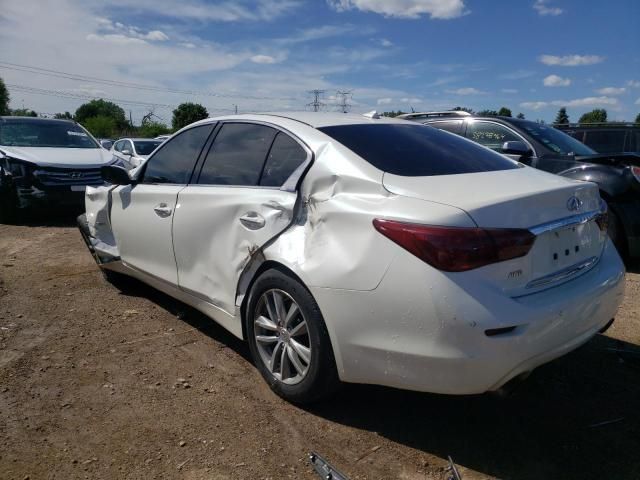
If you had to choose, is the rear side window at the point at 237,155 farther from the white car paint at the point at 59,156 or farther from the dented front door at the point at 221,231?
the white car paint at the point at 59,156

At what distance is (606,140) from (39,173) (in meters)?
10.2

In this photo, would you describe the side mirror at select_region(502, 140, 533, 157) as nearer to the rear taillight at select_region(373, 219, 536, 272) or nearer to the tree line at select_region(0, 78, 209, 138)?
Answer: the rear taillight at select_region(373, 219, 536, 272)

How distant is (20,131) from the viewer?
9438 millimetres

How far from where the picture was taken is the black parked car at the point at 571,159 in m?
5.66

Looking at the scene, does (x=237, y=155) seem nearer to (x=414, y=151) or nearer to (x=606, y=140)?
(x=414, y=151)

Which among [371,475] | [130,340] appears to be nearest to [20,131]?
[130,340]

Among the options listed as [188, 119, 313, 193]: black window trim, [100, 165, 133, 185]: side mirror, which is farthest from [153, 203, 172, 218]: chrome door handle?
[100, 165, 133, 185]: side mirror

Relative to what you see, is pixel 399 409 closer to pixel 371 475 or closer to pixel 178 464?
pixel 371 475

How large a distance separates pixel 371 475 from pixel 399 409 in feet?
2.05

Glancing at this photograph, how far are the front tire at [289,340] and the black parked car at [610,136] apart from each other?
920 centimetres

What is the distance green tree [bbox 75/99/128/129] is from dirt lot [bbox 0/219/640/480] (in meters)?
84.0

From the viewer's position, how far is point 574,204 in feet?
8.89

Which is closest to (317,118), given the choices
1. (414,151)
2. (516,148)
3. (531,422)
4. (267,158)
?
(267,158)

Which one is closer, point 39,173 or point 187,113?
point 39,173
